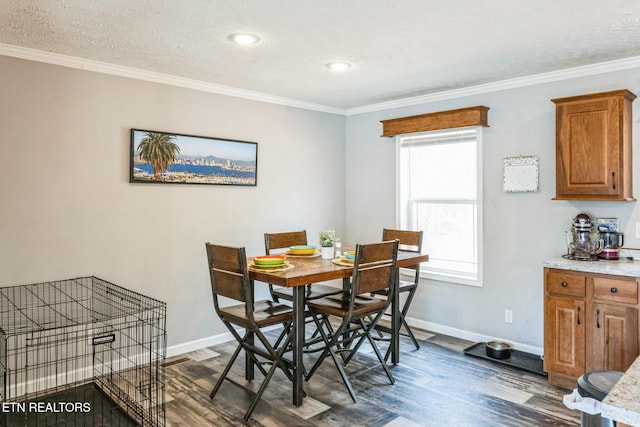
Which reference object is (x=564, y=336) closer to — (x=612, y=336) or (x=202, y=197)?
(x=612, y=336)

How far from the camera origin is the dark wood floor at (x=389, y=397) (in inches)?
107

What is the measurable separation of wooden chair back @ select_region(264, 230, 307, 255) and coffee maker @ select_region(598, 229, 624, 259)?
7.97 feet

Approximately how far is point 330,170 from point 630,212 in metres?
2.86

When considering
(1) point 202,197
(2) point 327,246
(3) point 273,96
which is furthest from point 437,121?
(1) point 202,197

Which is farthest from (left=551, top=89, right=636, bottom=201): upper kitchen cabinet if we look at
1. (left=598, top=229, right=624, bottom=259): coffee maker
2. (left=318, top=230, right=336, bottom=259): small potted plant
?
(left=318, top=230, right=336, bottom=259): small potted plant

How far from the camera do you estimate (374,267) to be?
300 cm

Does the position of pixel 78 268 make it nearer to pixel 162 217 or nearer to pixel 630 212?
pixel 162 217

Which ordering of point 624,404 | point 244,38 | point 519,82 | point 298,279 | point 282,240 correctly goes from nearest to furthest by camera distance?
1. point 624,404
2. point 298,279
3. point 244,38
4. point 519,82
5. point 282,240

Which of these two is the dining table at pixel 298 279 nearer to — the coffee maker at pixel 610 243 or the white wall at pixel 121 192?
the white wall at pixel 121 192

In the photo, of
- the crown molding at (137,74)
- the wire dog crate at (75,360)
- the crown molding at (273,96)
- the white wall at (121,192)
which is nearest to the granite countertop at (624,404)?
the wire dog crate at (75,360)

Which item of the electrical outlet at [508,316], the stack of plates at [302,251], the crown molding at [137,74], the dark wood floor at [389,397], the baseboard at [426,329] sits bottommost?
the dark wood floor at [389,397]

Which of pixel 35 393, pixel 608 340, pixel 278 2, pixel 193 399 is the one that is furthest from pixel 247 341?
pixel 608 340

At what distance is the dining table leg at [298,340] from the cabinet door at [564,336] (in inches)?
69.2

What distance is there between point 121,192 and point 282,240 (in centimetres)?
141
